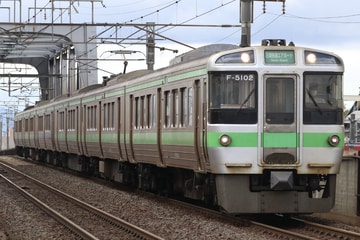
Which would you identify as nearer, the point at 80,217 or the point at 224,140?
the point at 224,140

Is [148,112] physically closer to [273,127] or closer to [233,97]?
[233,97]

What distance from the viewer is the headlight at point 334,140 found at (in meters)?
12.2

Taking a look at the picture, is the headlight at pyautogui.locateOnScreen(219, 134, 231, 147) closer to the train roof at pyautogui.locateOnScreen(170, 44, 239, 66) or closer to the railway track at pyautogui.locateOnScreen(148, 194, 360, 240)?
the railway track at pyautogui.locateOnScreen(148, 194, 360, 240)

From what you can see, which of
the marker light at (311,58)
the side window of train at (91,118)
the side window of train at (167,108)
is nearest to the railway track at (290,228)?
the side window of train at (167,108)

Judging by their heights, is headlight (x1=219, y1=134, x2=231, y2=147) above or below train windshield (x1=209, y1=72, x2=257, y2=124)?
below

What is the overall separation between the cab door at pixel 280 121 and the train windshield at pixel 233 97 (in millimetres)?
219

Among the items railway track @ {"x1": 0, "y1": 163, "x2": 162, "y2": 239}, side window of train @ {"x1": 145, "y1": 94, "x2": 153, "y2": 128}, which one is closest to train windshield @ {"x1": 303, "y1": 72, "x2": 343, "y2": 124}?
railway track @ {"x1": 0, "y1": 163, "x2": 162, "y2": 239}

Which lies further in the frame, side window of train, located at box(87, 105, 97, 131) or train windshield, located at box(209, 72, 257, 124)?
side window of train, located at box(87, 105, 97, 131)

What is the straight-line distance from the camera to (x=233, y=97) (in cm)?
1212

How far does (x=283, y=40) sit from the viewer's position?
1271 centimetres

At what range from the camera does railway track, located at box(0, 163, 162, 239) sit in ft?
38.2

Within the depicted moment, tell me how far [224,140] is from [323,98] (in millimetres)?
1722

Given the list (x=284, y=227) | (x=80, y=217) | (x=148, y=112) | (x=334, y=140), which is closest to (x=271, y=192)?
(x=284, y=227)

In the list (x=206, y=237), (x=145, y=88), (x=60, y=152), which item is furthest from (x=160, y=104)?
(x=60, y=152)
